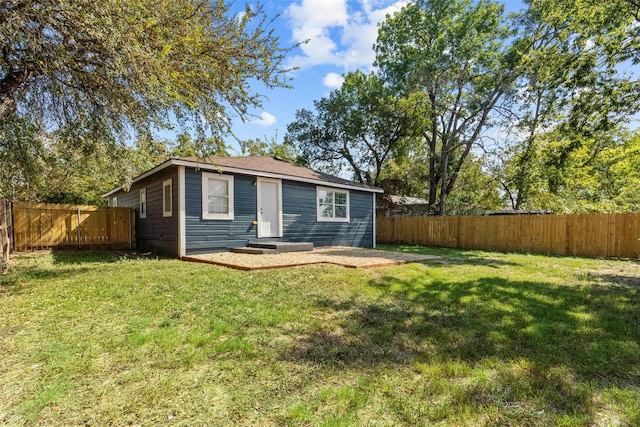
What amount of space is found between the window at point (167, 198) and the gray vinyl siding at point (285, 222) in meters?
0.95

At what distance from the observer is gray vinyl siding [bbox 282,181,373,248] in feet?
35.4

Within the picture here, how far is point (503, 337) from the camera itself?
321cm

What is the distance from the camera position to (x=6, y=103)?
475 centimetres

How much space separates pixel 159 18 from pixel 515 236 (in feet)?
41.5

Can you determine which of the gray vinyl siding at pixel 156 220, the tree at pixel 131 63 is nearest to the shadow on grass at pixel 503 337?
the tree at pixel 131 63

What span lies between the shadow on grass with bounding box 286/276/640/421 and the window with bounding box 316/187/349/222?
7118 millimetres

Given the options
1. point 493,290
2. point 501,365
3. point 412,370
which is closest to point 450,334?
point 501,365

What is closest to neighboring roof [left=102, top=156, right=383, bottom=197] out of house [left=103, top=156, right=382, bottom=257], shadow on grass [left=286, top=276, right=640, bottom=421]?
house [left=103, top=156, right=382, bottom=257]

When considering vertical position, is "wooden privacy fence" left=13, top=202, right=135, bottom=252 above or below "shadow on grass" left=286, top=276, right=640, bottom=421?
above

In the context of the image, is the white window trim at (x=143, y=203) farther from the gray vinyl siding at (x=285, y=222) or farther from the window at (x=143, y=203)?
the gray vinyl siding at (x=285, y=222)

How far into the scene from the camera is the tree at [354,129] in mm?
19734

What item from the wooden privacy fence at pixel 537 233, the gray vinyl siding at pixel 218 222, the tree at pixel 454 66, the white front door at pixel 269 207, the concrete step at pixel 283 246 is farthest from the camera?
the tree at pixel 454 66

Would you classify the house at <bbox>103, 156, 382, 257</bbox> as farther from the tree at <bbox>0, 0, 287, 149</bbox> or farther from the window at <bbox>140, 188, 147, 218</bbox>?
the tree at <bbox>0, 0, 287, 149</bbox>

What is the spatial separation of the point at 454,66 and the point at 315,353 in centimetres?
1782
